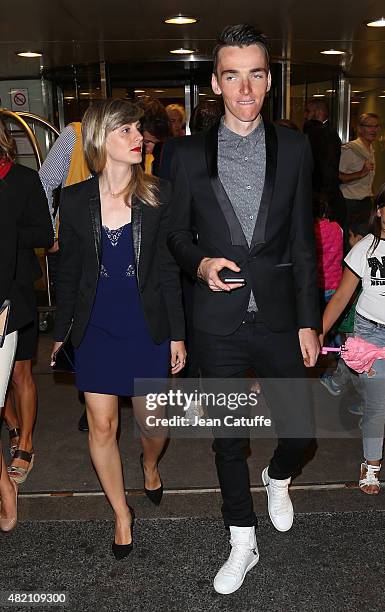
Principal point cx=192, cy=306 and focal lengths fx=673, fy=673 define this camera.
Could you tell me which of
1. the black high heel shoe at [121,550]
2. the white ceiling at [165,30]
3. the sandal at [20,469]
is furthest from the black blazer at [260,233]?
the white ceiling at [165,30]

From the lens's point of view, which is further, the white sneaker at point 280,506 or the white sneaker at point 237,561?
the white sneaker at point 280,506

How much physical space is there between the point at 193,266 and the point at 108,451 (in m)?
0.88

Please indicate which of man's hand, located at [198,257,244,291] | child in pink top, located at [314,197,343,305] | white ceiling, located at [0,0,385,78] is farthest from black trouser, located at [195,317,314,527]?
white ceiling, located at [0,0,385,78]

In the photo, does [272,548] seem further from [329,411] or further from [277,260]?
[329,411]

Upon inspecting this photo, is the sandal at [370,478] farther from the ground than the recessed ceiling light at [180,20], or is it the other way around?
the recessed ceiling light at [180,20]

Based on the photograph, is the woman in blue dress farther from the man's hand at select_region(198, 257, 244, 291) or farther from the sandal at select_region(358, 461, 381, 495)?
the sandal at select_region(358, 461, 381, 495)

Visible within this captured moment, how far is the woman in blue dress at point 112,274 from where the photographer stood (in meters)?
2.71

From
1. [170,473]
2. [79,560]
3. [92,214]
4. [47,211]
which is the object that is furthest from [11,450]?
[92,214]

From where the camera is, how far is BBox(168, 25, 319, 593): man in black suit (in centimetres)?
251

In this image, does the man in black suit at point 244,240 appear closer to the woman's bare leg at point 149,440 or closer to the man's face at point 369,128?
the woman's bare leg at point 149,440

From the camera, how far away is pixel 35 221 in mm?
3070

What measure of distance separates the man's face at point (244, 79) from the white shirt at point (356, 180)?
16.5ft

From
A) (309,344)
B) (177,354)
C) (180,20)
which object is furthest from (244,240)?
(180,20)

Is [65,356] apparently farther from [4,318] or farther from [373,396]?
[373,396]
